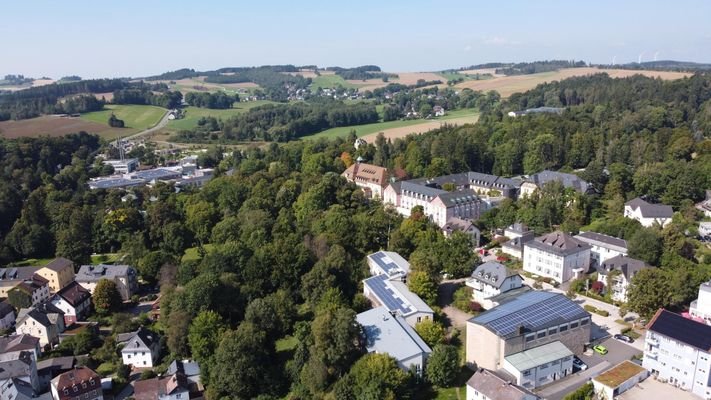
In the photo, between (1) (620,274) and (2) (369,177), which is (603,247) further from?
(2) (369,177)

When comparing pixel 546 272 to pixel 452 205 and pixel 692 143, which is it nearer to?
pixel 452 205

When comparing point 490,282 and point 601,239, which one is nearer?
point 490,282

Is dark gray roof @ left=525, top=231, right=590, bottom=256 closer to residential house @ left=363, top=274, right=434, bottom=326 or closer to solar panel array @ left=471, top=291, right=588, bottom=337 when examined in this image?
solar panel array @ left=471, top=291, right=588, bottom=337

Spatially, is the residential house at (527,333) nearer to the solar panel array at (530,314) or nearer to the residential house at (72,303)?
the solar panel array at (530,314)

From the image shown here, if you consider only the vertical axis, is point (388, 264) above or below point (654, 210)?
below

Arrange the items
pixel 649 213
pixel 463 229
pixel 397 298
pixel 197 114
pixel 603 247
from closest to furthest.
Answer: pixel 397 298 → pixel 603 247 → pixel 463 229 → pixel 649 213 → pixel 197 114

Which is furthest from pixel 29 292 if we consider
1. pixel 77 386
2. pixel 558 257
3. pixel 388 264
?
pixel 558 257

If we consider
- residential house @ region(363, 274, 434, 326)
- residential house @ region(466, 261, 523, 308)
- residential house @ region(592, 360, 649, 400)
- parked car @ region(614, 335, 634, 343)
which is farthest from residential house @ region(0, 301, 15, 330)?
parked car @ region(614, 335, 634, 343)
